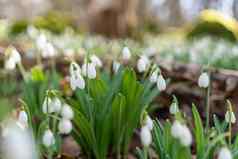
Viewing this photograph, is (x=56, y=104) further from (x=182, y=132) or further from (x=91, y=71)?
(x=182, y=132)

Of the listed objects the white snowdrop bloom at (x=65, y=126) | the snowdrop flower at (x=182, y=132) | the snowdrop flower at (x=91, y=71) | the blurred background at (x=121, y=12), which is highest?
the blurred background at (x=121, y=12)

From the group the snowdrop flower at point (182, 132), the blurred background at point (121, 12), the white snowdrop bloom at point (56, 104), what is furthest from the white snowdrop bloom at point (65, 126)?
the blurred background at point (121, 12)

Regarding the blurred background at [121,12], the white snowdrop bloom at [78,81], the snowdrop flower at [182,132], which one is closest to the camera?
the snowdrop flower at [182,132]

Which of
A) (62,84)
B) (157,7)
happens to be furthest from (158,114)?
(157,7)

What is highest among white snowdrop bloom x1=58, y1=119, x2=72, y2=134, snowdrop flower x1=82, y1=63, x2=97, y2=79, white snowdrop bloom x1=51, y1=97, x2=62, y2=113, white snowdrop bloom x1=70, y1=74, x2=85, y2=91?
snowdrop flower x1=82, y1=63, x2=97, y2=79

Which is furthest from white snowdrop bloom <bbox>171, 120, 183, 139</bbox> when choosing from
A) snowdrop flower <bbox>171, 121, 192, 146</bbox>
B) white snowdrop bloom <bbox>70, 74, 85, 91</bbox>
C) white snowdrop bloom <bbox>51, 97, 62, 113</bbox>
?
white snowdrop bloom <bbox>70, 74, 85, 91</bbox>

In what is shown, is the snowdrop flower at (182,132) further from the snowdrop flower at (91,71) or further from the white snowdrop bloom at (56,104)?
the snowdrop flower at (91,71)

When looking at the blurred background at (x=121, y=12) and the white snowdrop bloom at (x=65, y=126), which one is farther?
the blurred background at (x=121, y=12)

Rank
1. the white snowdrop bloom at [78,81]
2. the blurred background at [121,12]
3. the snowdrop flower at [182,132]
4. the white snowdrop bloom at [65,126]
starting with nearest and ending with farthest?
the snowdrop flower at [182,132], the white snowdrop bloom at [65,126], the white snowdrop bloom at [78,81], the blurred background at [121,12]

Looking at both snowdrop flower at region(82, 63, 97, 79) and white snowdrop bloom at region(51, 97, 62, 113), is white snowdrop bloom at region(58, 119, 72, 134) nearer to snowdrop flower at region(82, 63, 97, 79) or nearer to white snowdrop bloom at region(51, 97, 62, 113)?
white snowdrop bloom at region(51, 97, 62, 113)

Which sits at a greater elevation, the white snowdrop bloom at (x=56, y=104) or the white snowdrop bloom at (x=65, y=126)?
the white snowdrop bloom at (x=56, y=104)

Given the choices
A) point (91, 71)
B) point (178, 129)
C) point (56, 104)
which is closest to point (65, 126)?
point (56, 104)
